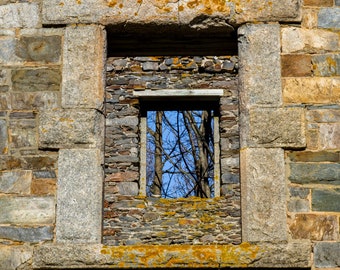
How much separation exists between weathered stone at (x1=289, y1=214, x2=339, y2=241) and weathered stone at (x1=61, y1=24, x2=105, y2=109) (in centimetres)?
150

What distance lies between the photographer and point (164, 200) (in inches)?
380

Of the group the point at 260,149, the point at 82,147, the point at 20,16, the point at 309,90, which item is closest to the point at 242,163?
the point at 260,149

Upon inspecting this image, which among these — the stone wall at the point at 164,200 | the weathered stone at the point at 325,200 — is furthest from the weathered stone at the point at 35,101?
the stone wall at the point at 164,200

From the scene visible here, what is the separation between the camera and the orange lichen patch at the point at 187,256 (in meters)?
4.32

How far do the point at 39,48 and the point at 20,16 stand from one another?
0.28 m

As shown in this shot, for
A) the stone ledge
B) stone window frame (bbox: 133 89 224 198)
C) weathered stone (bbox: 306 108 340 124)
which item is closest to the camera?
the stone ledge

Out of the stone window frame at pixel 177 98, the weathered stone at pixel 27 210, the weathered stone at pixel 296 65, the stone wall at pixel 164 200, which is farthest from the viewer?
the stone window frame at pixel 177 98

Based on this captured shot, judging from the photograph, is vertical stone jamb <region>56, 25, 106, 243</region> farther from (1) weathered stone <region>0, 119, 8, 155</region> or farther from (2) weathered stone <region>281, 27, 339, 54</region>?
(2) weathered stone <region>281, 27, 339, 54</region>

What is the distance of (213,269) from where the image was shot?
4.36 meters

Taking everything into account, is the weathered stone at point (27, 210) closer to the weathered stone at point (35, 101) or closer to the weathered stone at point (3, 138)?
the weathered stone at point (3, 138)

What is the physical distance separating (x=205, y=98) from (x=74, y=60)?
5.31 m

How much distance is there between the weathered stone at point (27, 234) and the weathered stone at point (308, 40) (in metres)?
1.99

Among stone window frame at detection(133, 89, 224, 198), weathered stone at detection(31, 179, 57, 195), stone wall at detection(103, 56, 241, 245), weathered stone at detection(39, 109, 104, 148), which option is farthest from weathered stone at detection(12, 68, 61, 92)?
stone window frame at detection(133, 89, 224, 198)

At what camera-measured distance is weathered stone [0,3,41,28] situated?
16.3 ft
